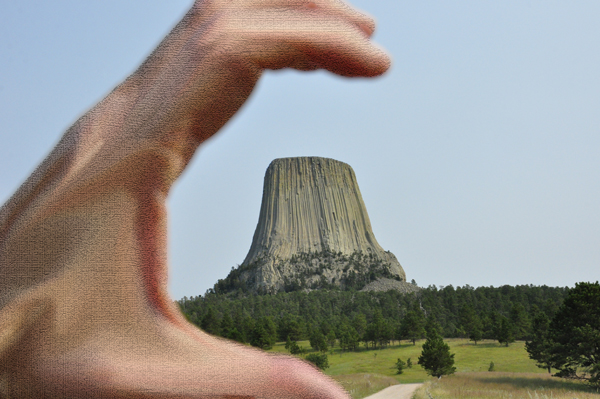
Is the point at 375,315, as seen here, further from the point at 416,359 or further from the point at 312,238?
the point at 312,238

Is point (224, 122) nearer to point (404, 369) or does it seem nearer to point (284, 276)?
point (404, 369)

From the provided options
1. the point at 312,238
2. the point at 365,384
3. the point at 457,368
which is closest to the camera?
the point at 365,384

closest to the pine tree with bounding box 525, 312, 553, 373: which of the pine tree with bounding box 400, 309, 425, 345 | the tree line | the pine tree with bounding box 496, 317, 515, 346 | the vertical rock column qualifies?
the tree line

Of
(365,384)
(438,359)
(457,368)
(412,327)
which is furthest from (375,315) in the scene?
(365,384)

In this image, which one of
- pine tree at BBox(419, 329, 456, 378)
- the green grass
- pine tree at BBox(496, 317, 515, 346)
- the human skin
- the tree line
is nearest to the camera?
the human skin

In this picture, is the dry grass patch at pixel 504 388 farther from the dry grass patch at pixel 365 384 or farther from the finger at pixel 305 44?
the finger at pixel 305 44

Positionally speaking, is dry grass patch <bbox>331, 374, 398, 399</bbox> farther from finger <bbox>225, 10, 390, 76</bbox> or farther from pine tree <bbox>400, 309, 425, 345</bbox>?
finger <bbox>225, 10, 390, 76</bbox>
